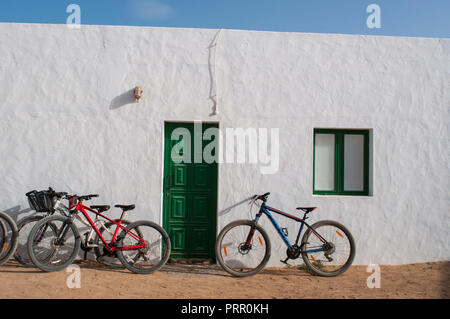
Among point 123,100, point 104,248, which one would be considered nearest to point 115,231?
point 104,248

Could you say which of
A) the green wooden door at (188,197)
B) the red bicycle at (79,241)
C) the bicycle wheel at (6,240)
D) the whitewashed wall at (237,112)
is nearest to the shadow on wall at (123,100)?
the whitewashed wall at (237,112)

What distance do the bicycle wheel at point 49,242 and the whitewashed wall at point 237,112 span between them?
697 mm

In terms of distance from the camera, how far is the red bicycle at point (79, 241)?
4883mm

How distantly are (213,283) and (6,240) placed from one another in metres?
2.76

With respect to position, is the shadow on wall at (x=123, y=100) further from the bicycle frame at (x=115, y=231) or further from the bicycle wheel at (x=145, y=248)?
the bicycle wheel at (x=145, y=248)

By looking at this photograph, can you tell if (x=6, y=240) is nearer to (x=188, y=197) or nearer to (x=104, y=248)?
(x=104, y=248)

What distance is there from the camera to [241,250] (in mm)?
5254

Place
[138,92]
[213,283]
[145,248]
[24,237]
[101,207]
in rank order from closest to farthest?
1. [213,283]
2. [101,207]
3. [145,248]
4. [24,237]
5. [138,92]

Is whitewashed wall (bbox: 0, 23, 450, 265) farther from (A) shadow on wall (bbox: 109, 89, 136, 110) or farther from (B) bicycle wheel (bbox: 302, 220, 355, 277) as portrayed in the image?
(B) bicycle wheel (bbox: 302, 220, 355, 277)

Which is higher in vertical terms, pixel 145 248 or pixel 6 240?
pixel 6 240

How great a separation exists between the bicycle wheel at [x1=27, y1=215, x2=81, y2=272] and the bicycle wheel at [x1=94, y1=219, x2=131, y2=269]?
28 cm
